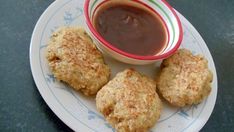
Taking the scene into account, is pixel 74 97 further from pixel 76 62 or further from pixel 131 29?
pixel 131 29

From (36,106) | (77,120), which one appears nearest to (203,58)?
(77,120)

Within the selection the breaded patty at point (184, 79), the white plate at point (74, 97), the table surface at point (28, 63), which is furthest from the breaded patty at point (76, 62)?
the breaded patty at point (184, 79)

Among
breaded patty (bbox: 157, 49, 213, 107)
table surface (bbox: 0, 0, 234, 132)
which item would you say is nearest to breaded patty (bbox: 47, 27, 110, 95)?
table surface (bbox: 0, 0, 234, 132)

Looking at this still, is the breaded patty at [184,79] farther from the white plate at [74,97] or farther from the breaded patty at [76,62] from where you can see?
the breaded patty at [76,62]

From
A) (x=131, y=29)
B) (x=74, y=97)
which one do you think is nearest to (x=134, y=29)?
(x=131, y=29)

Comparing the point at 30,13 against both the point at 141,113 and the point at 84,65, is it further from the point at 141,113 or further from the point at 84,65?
the point at 141,113

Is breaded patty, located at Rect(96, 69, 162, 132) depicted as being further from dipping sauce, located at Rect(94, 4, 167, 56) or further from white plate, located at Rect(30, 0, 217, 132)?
dipping sauce, located at Rect(94, 4, 167, 56)
